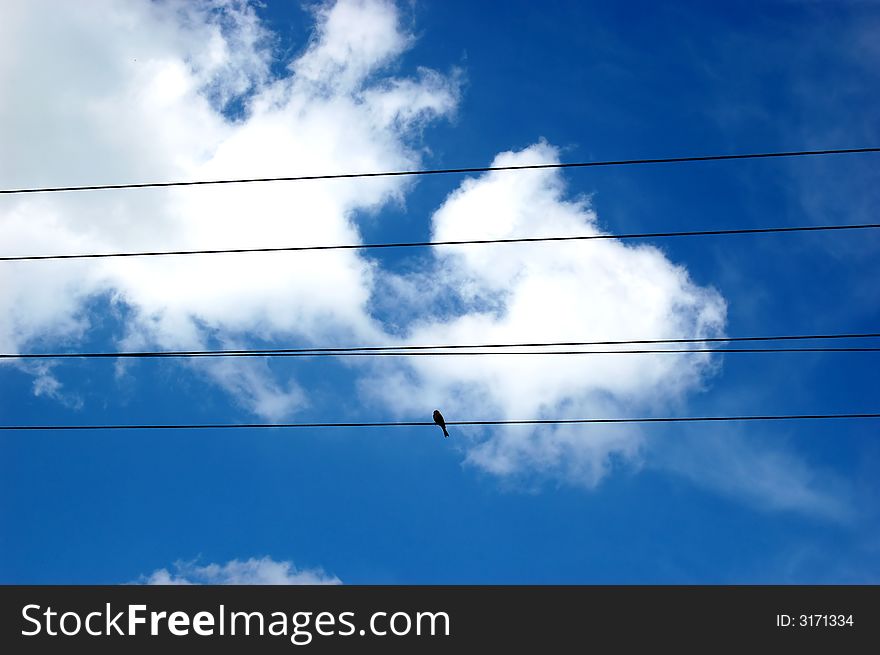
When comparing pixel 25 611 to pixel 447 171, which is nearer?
pixel 447 171

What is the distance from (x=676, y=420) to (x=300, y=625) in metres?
9.67

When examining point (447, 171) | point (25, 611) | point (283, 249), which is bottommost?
point (25, 611)

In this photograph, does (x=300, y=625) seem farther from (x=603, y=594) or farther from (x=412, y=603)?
(x=603, y=594)

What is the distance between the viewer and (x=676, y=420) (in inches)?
605

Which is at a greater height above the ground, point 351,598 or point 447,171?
point 447,171

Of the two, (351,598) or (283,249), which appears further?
(351,598)

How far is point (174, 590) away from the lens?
50.7ft

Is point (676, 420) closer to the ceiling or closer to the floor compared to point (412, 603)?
closer to the ceiling

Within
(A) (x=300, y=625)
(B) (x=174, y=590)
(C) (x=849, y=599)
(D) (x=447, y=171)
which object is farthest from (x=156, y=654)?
(C) (x=849, y=599)

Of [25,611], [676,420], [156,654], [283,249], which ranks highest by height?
[283,249]

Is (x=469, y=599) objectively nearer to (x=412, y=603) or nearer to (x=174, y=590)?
(x=412, y=603)

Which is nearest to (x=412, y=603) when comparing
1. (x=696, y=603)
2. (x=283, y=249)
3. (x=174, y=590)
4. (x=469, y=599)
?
(x=469, y=599)

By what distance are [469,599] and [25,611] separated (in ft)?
33.0

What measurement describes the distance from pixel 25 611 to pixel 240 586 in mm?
4870
